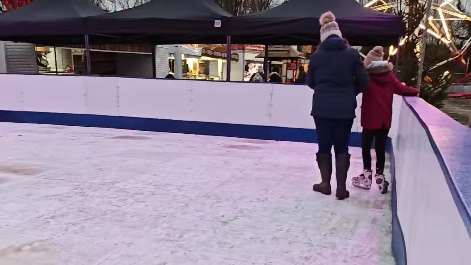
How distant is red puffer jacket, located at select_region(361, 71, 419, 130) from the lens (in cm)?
380

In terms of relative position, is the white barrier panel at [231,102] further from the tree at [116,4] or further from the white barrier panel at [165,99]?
the tree at [116,4]

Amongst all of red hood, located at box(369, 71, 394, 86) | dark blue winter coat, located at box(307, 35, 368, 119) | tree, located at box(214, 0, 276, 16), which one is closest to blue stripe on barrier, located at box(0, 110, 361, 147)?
red hood, located at box(369, 71, 394, 86)

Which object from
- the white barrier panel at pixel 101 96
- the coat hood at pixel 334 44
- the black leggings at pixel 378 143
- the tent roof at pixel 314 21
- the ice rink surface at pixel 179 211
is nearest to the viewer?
the ice rink surface at pixel 179 211

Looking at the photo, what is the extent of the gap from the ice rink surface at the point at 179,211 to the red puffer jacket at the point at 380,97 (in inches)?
28.4

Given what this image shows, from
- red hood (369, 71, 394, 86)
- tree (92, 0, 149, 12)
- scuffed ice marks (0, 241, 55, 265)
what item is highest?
tree (92, 0, 149, 12)

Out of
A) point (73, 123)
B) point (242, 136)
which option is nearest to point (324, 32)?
point (242, 136)

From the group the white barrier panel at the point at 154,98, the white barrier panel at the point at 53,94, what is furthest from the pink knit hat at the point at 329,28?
the white barrier panel at the point at 53,94

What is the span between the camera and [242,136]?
729 centimetres

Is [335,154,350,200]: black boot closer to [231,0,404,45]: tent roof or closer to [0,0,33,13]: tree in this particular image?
[231,0,404,45]: tent roof

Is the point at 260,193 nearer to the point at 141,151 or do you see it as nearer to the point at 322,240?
the point at 322,240

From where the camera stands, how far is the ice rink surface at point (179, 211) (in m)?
2.64

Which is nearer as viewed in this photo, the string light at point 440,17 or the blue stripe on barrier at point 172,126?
the blue stripe on barrier at point 172,126

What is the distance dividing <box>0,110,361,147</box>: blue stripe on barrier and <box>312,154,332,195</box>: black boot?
116 inches

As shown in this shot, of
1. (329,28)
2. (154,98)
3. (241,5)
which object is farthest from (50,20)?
(241,5)
